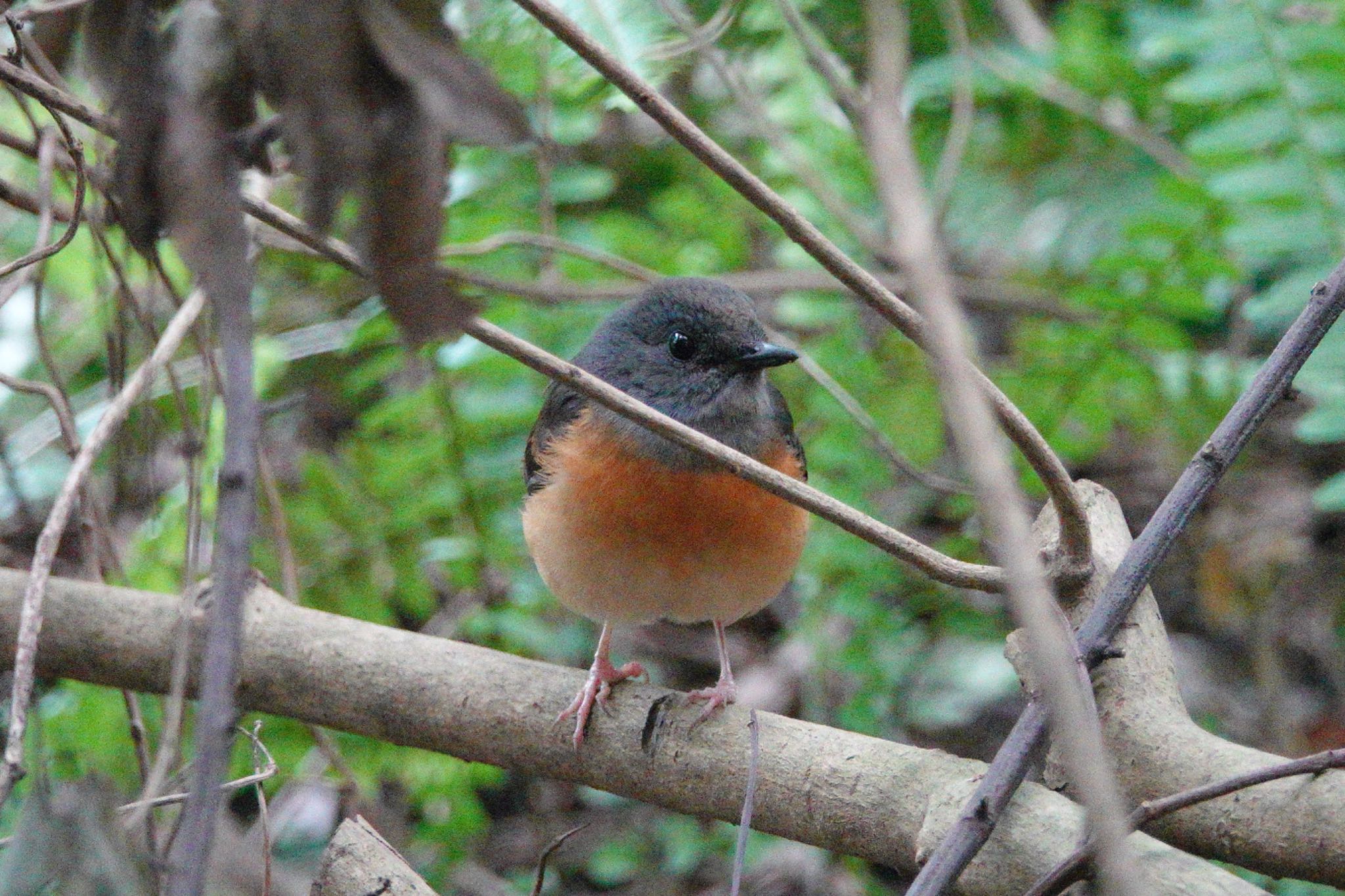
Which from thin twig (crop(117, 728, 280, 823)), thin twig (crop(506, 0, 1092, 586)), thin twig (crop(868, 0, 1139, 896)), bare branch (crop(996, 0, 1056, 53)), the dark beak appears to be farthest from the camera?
bare branch (crop(996, 0, 1056, 53))

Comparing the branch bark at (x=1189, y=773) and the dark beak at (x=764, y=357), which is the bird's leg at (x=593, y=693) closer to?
the dark beak at (x=764, y=357)

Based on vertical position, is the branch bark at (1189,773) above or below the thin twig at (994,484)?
above

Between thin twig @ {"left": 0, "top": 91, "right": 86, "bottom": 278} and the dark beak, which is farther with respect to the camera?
the dark beak

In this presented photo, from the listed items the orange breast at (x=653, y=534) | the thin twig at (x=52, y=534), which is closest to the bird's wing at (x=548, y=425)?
the orange breast at (x=653, y=534)

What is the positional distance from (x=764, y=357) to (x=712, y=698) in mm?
1083

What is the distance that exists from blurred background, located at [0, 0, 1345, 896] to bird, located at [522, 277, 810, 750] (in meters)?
0.46

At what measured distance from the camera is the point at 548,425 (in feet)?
13.9

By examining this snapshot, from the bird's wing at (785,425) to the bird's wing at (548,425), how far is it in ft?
2.03

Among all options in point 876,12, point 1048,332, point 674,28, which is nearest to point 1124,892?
point 876,12

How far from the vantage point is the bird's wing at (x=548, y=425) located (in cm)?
406

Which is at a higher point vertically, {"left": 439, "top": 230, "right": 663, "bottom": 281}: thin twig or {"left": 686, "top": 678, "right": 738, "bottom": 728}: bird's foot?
{"left": 439, "top": 230, "right": 663, "bottom": 281}: thin twig

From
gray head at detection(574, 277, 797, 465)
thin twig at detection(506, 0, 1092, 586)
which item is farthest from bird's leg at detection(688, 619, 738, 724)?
thin twig at detection(506, 0, 1092, 586)

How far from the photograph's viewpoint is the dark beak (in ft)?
12.6

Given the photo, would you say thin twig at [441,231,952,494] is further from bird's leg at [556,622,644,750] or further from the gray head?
bird's leg at [556,622,644,750]
